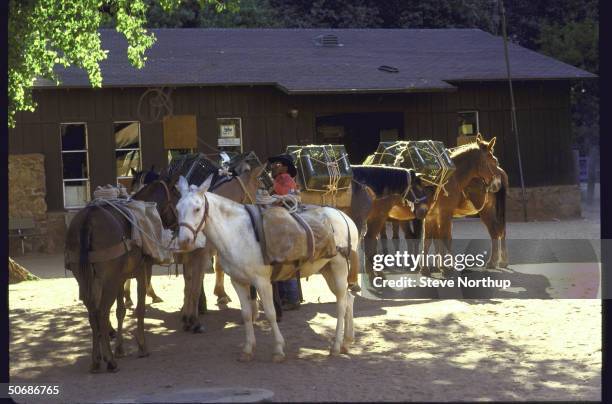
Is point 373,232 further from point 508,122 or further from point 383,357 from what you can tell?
point 508,122

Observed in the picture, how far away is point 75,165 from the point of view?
87.2 feet

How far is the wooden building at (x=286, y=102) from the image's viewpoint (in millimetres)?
26453

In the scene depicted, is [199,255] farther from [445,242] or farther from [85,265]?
[445,242]

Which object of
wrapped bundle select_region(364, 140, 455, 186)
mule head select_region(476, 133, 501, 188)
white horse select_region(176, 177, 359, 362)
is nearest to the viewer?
white horse select_region(176, 177, 359, 362)

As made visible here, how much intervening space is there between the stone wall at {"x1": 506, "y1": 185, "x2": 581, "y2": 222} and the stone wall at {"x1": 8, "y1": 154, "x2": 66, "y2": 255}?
12848 millimetres

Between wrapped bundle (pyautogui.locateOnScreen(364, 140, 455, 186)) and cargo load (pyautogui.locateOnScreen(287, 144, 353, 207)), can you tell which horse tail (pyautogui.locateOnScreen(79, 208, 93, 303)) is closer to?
cargo load (pyautogui.locateOnScreen(287, 144, 353, 207))

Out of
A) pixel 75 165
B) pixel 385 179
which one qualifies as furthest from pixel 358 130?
pixel 385 179

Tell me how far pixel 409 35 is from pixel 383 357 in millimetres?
25120

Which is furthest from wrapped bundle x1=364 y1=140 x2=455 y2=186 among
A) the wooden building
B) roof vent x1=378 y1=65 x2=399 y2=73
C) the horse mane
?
roof vent x1=378 y1=65 x2=399 y2=73

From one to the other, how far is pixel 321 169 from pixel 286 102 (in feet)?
43.1

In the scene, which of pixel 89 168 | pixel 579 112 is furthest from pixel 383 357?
pixel 579 112

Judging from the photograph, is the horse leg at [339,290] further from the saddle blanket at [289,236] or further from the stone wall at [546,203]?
the stone wall at [546,203]

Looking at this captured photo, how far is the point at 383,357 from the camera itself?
1162 cm

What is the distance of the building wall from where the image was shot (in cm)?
2617
